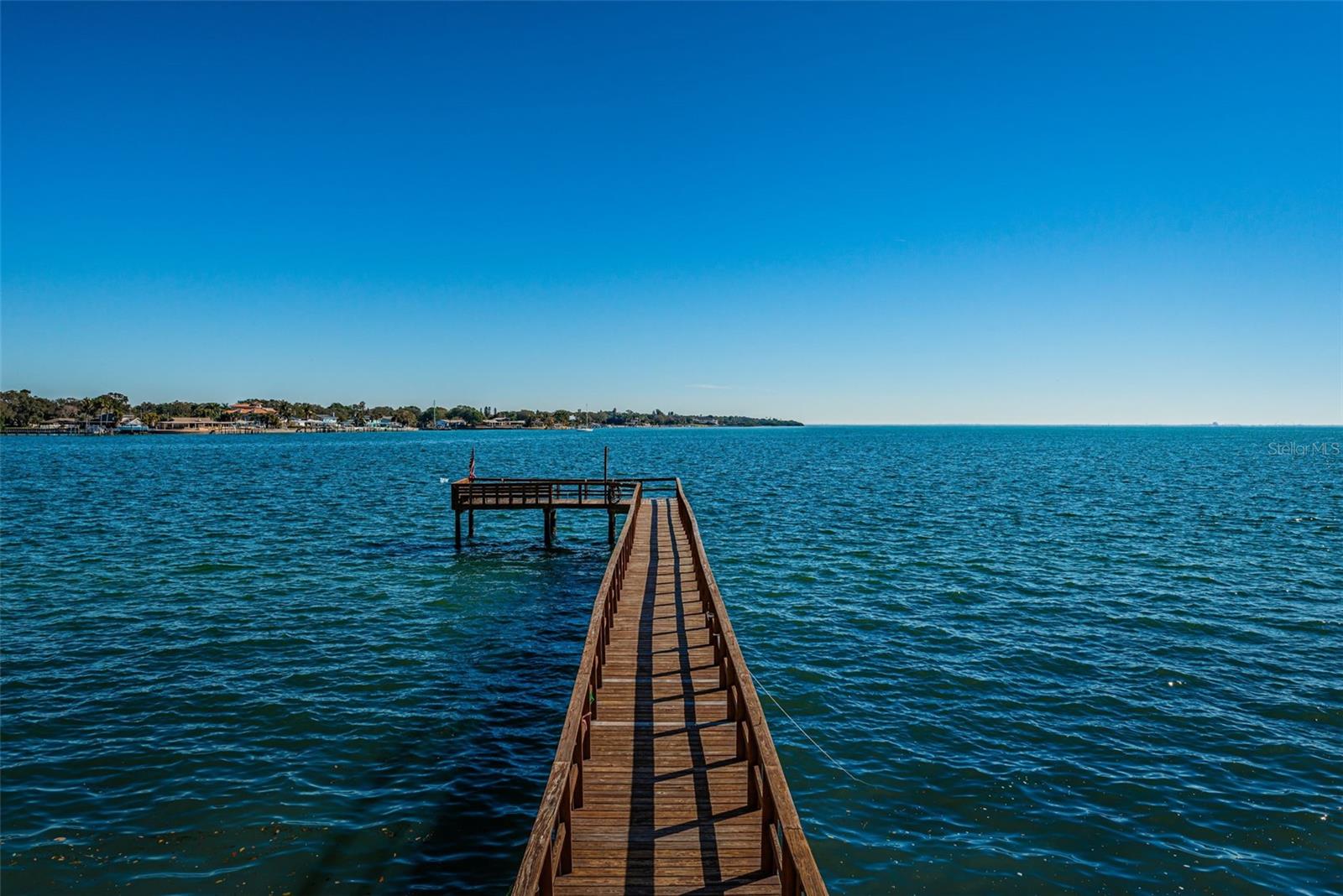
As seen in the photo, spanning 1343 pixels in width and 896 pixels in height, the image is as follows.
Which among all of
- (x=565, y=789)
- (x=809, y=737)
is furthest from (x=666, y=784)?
(x=809, y=737)

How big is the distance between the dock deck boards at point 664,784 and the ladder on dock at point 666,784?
2 centimetres

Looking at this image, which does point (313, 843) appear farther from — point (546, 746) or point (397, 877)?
point (546, 746)

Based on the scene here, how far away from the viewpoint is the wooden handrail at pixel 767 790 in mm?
5523

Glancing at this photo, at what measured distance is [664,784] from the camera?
332 inches

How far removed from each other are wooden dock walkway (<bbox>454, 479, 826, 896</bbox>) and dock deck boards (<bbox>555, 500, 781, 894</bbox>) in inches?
0.6

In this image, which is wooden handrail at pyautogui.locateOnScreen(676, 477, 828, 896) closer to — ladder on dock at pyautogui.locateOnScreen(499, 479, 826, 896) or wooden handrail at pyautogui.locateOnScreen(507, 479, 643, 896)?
ladder on dock at pyautogui.locateOnScreen(499, 479, 826, 896)

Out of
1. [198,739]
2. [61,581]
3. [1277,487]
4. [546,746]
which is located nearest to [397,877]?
[546,746]

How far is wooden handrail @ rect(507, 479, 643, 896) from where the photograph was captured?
536cm

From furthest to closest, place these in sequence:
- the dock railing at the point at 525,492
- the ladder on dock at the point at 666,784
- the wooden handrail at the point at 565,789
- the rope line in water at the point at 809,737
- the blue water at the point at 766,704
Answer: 1. the dock railing at the point at 525,492
2. the rope line in water at the point at 809,737
3. the blue water at the point at 766,704
4. the ladder on dock at the point at 666,784
5. the wooden handrail at the point at 565,789

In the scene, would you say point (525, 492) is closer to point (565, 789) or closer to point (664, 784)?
point (664, 784)

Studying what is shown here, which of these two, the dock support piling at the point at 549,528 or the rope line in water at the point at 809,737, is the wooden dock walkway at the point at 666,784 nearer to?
the rope line in water at the point at 809,737

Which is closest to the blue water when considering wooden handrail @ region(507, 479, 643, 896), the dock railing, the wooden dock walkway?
the wooden dock walkway

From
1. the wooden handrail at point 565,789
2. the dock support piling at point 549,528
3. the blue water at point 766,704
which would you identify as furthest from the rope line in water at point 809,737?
the dock support piling at point 549,528

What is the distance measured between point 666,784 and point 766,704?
21.9 ft
